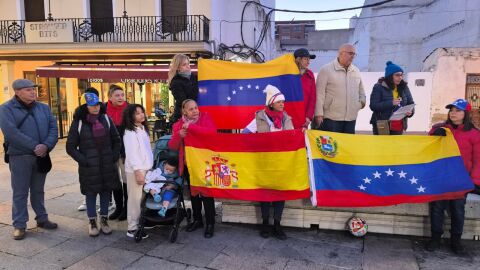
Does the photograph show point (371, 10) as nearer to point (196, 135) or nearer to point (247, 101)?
point (247, 101)

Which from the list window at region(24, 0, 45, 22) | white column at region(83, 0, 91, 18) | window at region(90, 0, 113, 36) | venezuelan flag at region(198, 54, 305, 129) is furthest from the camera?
window at region(24, 0, 45, 22)

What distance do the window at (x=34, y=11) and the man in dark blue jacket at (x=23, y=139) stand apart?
1192 centimetres

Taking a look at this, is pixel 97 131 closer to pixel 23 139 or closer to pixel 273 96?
pixel 23 139

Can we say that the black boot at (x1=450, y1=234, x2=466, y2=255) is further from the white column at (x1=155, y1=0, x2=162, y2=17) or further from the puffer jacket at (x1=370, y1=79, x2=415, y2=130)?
the white column at (x1=155, y1=0, x2=162, y2=17)

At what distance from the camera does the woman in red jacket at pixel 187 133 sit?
13.9 ft

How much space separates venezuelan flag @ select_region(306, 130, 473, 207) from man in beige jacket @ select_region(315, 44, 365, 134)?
34.3 inches

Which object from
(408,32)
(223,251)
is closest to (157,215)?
(223,251)

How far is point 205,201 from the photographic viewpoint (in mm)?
4367

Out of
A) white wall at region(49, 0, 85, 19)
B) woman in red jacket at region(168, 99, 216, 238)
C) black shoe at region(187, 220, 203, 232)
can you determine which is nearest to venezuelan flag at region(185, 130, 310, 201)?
woman in red jacket at region(168, 99, 216, 238)

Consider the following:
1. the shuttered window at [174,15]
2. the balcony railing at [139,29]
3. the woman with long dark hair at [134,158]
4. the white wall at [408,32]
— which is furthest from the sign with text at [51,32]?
the white wall at [408,32]

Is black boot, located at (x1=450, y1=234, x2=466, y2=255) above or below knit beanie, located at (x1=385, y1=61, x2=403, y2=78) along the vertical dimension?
below

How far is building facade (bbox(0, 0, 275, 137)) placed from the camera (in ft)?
42.0

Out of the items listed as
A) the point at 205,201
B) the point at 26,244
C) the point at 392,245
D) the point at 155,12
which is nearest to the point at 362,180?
the point at 392,245

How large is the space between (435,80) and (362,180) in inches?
476
